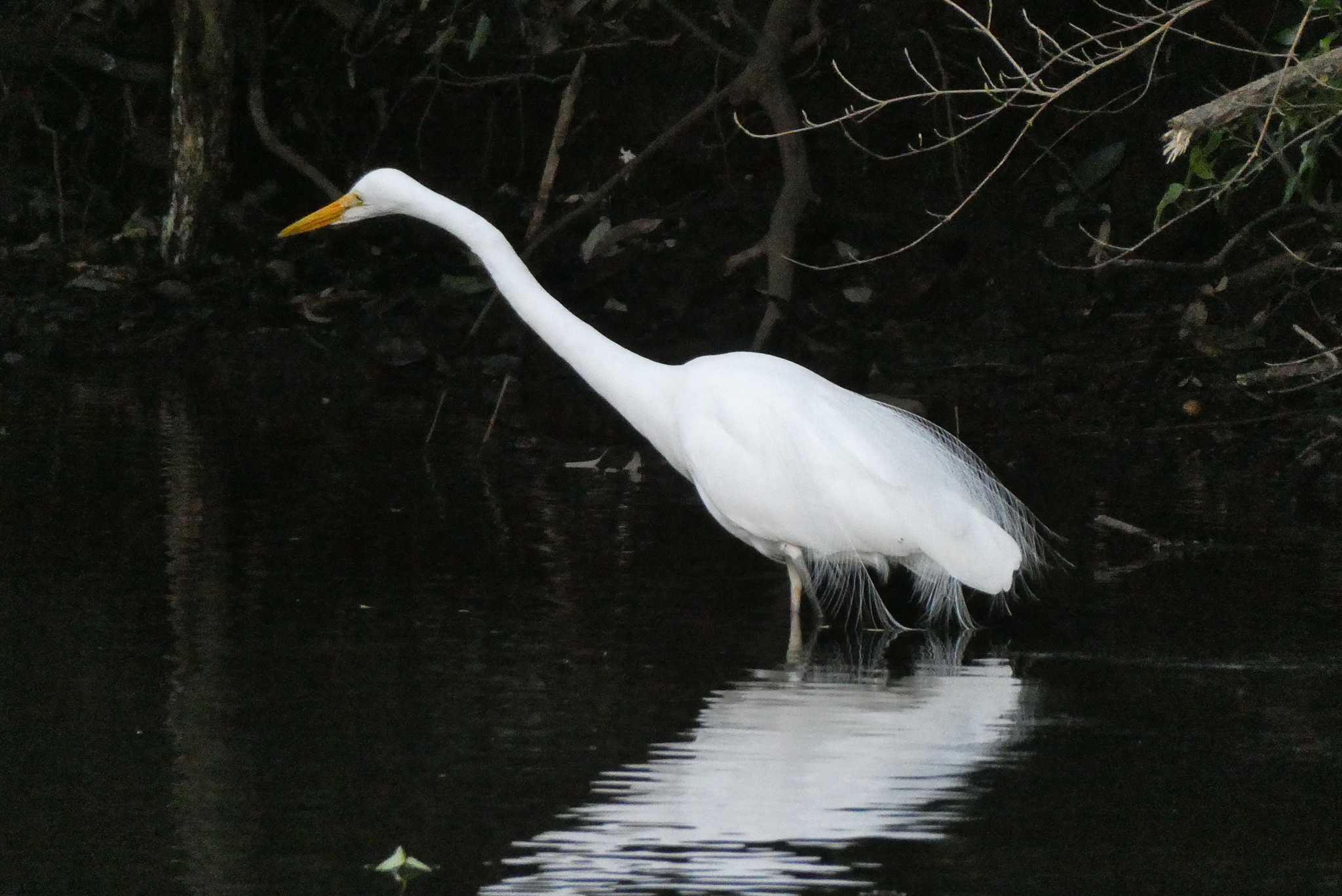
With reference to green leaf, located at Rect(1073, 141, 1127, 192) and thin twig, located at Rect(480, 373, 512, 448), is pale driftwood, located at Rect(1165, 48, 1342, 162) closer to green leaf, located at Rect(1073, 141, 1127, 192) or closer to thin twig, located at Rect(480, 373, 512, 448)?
thin twig, located at Rect(480, 373, 512, 448)

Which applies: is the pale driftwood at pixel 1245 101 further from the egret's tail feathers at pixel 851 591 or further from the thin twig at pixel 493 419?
the thin twig at pixel 493 419

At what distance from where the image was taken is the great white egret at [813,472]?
15.9ft

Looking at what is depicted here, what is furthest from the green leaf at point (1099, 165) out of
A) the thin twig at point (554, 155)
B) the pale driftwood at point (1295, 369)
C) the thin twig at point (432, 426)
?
the thin twig at point (432, 426)

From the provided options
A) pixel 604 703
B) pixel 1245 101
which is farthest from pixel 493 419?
pixel 1245 101

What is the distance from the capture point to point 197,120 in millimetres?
9734

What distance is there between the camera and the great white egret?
4848mm

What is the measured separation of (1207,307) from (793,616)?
429 centimetres

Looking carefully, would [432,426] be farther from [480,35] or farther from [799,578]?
[799,578]

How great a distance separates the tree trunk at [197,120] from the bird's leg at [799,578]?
18.5ft

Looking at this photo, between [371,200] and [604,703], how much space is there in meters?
2.07

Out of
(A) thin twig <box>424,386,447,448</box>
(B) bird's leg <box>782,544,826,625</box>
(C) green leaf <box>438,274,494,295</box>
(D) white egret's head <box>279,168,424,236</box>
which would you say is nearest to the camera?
(B) bird's leg <box>782,544,826,625</box>

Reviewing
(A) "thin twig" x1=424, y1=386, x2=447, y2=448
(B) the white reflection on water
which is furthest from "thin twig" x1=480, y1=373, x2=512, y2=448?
(B) the white reflection on water

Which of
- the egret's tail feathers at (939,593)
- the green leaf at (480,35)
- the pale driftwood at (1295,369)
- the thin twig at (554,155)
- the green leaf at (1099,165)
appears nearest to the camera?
the egret's tail feathers at (939,593)

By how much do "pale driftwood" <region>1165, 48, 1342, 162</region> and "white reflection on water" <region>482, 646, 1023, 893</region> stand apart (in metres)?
1.24
